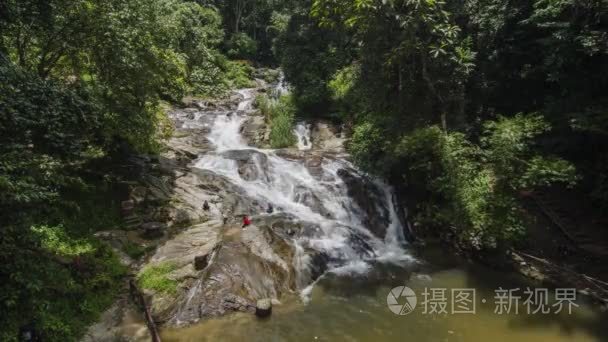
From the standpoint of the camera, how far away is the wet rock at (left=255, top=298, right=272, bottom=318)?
8289 millimetres

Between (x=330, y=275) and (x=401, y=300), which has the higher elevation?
(x=330, y=275)

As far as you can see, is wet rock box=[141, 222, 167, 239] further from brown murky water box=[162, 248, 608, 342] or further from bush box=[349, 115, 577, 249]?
bush box=[349, 115, 577, 249]

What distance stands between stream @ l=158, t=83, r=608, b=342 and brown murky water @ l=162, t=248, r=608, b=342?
0.08 feet

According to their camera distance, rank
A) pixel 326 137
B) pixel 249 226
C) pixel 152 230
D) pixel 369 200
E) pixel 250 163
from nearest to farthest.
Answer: pixel 152 230, pixel 249 226, pixel 369 200, pixel 250 163, pixel 326 137

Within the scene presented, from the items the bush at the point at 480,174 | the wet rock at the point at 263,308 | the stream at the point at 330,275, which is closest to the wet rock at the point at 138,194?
the stream at the point at 330,275

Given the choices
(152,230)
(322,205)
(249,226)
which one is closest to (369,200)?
(322,205)

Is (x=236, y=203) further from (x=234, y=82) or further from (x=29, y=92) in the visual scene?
(x=234, y=82)

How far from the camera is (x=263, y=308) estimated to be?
8297mm

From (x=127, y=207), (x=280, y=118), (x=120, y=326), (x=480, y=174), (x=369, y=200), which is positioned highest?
(x=280, y=118)

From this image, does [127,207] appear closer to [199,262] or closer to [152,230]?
[152,230]

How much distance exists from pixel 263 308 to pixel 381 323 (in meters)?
2.70

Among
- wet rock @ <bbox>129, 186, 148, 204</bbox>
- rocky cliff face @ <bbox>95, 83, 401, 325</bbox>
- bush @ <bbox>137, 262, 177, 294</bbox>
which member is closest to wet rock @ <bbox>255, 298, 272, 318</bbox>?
rocky cliff face @ <bbox>95, 83, 401, 325</bbox>

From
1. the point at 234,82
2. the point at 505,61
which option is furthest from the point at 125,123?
the point at 234,82

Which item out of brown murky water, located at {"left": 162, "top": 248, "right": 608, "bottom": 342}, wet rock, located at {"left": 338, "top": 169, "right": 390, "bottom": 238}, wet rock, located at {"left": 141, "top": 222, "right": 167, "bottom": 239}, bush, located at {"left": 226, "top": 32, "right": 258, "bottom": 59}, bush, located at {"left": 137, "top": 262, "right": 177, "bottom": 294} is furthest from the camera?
bush, located at {"left": 226, "top": 32, "right": 258, "bottom": 59}
